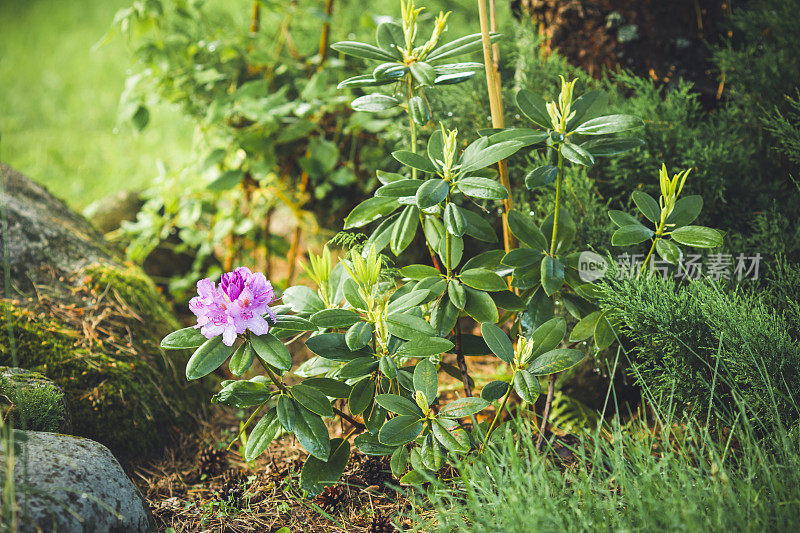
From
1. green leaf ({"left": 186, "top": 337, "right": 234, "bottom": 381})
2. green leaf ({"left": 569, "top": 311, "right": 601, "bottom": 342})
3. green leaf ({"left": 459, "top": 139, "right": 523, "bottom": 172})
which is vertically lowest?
green leaf ({"left": 569, "top": 311, "right": 601, "bottom": 342})

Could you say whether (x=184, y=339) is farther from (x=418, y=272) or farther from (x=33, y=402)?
(x=418, y=272)

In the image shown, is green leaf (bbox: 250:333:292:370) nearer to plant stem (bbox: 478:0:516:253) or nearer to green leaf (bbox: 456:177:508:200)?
green leaf (bbox: 456:177:508:200)

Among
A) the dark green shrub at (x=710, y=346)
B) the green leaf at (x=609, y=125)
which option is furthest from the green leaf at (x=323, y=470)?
the green leaf at (x=609, y=125)

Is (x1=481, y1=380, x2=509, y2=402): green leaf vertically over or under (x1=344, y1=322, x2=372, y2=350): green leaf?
under

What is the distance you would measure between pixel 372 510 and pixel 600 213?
1.23 metres

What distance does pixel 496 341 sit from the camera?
1.39 metres

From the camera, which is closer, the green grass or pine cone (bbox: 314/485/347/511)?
pine cone (bbox: 314/485/347/511)

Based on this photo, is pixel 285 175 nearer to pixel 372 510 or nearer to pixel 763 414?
pixel 372 510

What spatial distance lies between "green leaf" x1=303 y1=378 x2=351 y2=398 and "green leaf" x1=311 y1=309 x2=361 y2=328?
0.17 m

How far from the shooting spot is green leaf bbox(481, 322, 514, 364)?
138 centimetres

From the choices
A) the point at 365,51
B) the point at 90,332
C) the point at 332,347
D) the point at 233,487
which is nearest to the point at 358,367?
the point at 332,347

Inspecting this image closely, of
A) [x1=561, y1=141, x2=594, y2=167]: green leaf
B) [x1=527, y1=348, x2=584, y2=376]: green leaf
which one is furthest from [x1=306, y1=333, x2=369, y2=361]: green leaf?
[x1=561, y1=141, x2=594, y2=167]: green leaf

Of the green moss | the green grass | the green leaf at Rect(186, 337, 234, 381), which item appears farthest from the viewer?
the green grass

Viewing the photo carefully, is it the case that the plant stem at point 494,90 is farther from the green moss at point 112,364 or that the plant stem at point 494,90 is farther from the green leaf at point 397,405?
the green moss at point 112,364
